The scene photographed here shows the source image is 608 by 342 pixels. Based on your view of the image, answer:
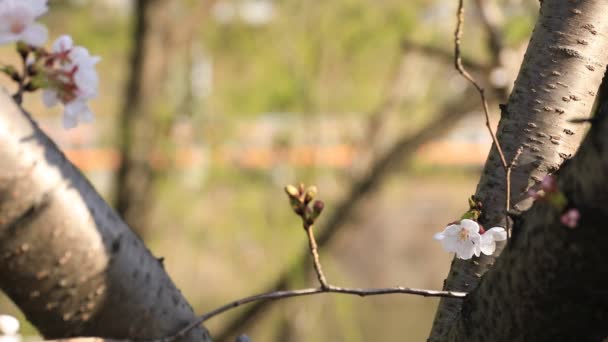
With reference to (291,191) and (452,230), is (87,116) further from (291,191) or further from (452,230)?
(452,230)

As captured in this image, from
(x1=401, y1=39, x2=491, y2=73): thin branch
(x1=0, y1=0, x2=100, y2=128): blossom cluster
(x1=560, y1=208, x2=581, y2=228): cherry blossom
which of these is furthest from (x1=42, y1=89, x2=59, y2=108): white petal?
(x1=401, y1=39, x2=491, y2=73): thin branch

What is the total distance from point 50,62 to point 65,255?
28 centimetres

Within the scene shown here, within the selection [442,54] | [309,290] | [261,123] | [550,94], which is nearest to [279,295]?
[309,290]

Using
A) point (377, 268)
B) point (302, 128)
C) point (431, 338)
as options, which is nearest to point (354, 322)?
point (377, 268)

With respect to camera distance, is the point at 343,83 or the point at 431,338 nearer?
the point at 431,338

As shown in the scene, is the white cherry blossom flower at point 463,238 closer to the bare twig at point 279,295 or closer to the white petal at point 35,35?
the bare twig at point 279,295

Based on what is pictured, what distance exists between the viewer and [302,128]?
6.46 meters

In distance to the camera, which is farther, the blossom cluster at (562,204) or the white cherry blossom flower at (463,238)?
the white cherry blossom flower at (463,238)

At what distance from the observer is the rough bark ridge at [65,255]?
59 centimetres

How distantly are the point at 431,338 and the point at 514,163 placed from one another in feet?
0.68

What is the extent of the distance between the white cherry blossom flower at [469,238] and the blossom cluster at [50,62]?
412mm

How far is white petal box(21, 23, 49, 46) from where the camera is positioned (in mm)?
750

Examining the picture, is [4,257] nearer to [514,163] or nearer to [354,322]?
[514,163]

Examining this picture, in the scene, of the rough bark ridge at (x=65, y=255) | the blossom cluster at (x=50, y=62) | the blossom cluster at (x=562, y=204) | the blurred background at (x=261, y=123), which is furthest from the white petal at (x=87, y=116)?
the blurred background at (x=261, y=123)
